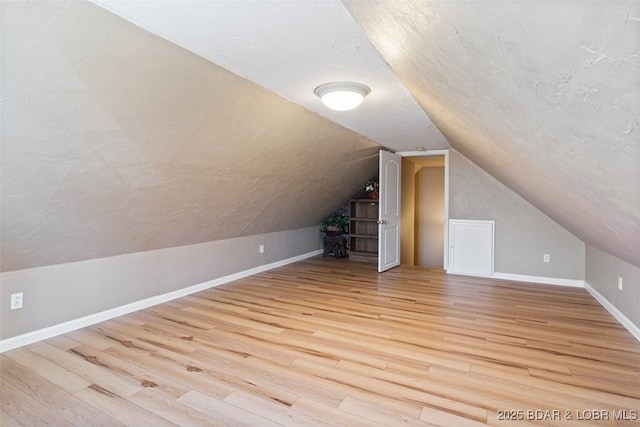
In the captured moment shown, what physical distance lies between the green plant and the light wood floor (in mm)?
3008

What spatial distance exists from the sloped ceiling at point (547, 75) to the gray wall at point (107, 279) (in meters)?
3.18

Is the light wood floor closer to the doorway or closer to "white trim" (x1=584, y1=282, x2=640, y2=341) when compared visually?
"white trim" (x1=584, y1=282, x2=640, y2=341)

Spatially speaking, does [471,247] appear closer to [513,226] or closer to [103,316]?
[513,226]

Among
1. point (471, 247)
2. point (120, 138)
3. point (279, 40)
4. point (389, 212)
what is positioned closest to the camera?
point (279, 40)

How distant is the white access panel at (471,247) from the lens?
191 inches

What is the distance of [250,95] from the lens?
2.61 m

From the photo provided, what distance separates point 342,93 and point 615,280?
3.26m

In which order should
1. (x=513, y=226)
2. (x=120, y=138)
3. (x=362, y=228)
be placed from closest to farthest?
(x=120, y=138)
(x=513, y=226)
(x=362, y=228)

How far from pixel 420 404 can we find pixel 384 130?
2.97 m

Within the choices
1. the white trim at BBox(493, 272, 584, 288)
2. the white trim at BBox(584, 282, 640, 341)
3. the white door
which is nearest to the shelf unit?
the white door

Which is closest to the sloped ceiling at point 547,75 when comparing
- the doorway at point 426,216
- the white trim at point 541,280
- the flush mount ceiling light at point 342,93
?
the flush mount ceiling light at point 342,93

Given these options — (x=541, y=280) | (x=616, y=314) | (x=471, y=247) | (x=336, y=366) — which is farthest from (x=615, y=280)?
(x=336, y=366)

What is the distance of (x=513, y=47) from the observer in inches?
39.1

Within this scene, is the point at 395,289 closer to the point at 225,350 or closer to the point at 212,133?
the point at 225,350
